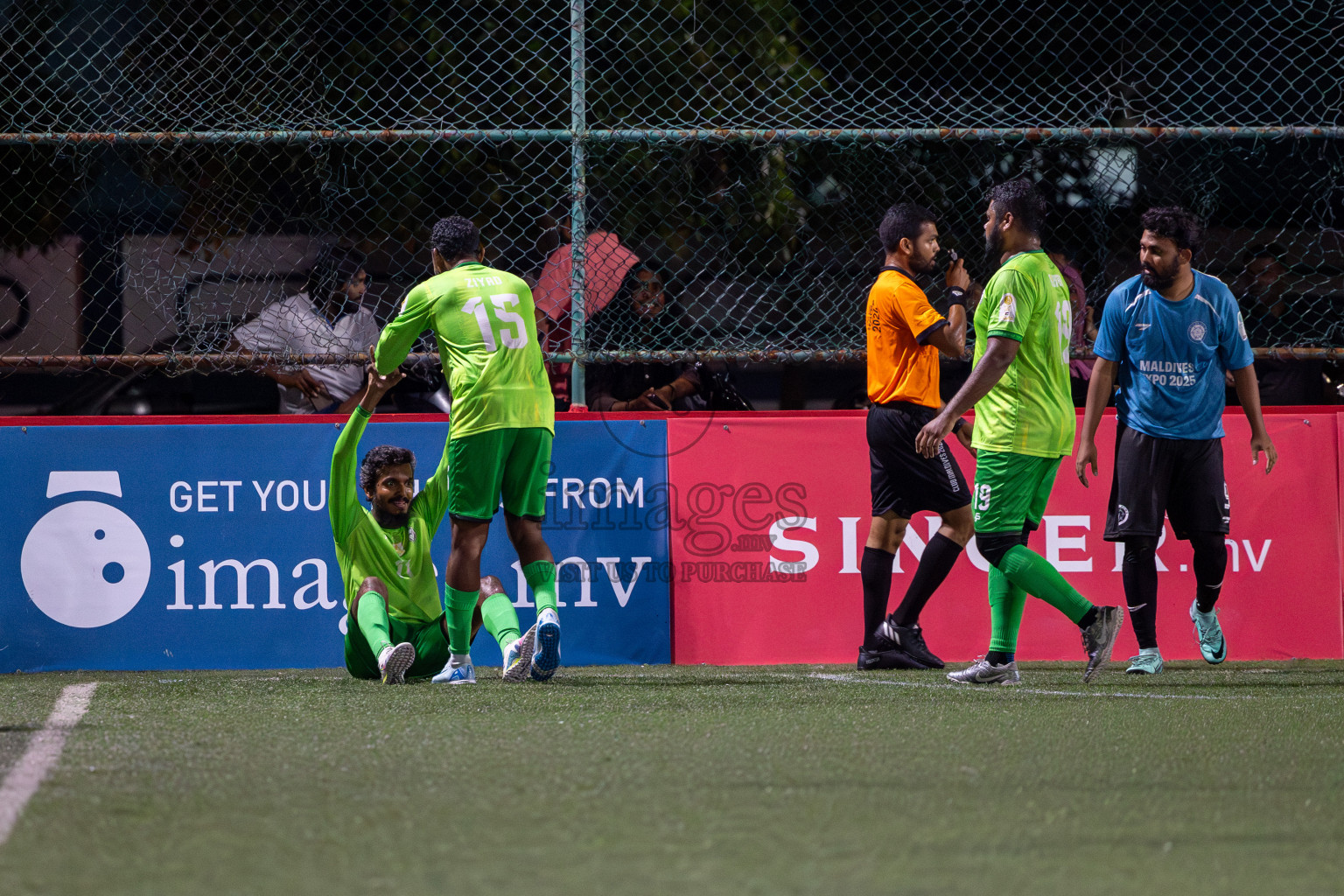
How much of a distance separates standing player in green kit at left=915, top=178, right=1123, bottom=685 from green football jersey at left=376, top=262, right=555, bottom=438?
148 centimetres

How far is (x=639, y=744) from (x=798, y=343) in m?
3.58

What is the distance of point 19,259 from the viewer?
25.0 feet

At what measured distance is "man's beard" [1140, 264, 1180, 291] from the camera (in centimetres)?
546

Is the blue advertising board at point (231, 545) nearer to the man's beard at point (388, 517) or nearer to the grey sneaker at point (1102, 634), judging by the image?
the man's beard at point (388, 517)

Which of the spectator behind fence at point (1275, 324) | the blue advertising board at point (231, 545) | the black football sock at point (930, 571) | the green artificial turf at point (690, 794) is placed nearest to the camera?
the green artificial turf at point (690, 794)

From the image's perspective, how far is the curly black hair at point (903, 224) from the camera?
5906 millimetres

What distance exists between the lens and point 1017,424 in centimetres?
530

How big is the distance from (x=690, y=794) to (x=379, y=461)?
292 cm

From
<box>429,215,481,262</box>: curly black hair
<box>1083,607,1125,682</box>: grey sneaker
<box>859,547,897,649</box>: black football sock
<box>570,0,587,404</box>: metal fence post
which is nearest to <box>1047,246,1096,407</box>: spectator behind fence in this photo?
<box>859,547,897,649</box>: black football sock

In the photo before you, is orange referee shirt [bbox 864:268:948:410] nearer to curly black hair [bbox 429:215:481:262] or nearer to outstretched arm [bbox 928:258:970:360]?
outstretched arm [bbox 928:258:970:360]

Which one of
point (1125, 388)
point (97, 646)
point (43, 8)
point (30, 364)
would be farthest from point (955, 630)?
point (43, 8)

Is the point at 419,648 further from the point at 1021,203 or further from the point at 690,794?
the point at 1021,203

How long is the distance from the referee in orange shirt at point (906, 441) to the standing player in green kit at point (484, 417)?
1.38 m

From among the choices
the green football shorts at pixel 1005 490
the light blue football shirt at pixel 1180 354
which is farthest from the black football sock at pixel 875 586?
the light blue football shirt at pixel 1180 354
